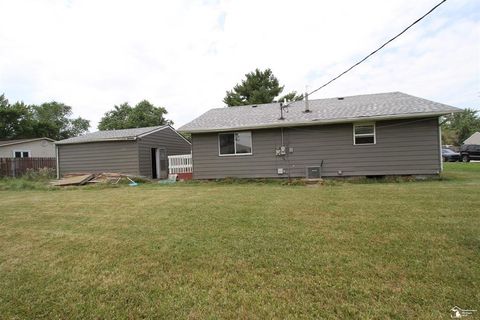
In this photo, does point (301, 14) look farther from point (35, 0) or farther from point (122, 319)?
point (122, 319)

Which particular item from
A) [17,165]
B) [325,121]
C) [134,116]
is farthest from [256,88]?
[17,165]

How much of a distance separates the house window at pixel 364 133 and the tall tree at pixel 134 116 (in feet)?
97.7

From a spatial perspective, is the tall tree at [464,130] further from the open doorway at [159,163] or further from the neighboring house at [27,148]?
the neighboring house at [27,148]

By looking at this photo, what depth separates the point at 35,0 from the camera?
8609mm

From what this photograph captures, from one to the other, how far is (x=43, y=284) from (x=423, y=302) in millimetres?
3791

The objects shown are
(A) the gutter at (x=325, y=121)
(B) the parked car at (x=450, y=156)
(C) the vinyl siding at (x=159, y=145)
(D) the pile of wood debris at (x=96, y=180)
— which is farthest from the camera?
(B) the parked car at (x=450, y=156)

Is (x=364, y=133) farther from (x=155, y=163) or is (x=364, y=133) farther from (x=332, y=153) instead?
(x=155, y=163)

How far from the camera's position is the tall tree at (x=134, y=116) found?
35469 millimetres

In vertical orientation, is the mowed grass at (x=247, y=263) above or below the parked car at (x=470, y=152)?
below

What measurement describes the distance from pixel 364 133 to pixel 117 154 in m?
12.6

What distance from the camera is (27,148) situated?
2292 centimetres

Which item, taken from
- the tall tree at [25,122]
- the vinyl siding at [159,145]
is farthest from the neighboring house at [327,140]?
the tall tree at [25,122]

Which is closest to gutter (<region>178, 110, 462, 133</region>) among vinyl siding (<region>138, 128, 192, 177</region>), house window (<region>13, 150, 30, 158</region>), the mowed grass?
A: vinyl siding (<region>138, 128, 192, 177</region>)

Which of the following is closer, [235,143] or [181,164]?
[235,143]
